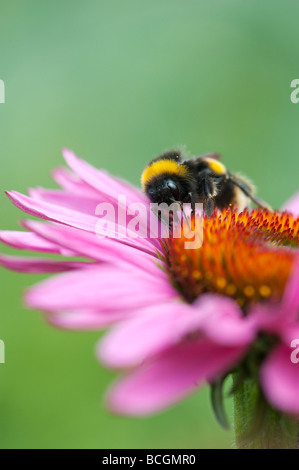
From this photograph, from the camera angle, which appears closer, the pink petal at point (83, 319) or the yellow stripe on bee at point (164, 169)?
the pink petal at point (83, 319)

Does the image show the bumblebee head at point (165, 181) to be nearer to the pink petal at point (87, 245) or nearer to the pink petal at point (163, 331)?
the pink petal at point (87, 245)

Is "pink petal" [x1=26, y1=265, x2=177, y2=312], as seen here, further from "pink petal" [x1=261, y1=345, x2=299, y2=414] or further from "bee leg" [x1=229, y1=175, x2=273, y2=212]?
"bee leg" [x1=229, y1=175, x2=273, y2=212]

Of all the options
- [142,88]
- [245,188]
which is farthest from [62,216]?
[142,88]

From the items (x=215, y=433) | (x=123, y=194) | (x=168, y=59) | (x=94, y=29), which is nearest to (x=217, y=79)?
(x=168, y=59)

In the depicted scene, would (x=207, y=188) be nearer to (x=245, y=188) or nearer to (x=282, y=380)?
(x=245, y=188)

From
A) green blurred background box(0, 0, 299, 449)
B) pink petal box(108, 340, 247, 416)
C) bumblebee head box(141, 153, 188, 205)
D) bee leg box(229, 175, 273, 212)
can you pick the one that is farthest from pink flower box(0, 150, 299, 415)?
green blurred background box(0, 0, 299, 449)

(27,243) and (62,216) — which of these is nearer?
(27,243)

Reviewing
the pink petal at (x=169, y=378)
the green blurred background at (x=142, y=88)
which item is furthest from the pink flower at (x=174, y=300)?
the green blurred background at (x=142, y=88)

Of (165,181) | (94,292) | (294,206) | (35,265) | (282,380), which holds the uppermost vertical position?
(294,206)
